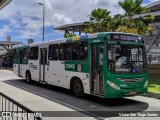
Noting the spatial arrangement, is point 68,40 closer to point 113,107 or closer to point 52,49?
point 52,49

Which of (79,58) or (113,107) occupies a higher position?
(79,58)

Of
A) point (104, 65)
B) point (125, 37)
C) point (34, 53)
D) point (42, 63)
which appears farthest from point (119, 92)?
point (34, 53)

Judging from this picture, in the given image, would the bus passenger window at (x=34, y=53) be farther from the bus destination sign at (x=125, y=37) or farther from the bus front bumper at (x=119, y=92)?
the bus front bumper at (x=119, y=92)

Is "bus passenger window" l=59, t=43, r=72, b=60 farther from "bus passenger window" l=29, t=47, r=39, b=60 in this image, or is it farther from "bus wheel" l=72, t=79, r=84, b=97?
"bus passenger window" l=29, t=47, r=39, b=60

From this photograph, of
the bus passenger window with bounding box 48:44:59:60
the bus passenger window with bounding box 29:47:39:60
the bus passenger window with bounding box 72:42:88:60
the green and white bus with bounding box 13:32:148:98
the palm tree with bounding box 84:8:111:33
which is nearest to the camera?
the green and white bus with bounding box 13:32:148:98

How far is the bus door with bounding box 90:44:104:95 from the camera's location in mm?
11648

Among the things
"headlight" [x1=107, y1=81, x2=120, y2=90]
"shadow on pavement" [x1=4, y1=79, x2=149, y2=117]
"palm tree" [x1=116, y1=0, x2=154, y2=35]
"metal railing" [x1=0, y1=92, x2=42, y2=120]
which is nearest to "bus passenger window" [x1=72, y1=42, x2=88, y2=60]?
"shadow on pavement" [x1=4, y1=79, x2=149, y2=117]

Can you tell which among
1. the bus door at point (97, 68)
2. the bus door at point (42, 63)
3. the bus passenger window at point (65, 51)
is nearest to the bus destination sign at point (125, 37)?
the bus door at point (97, 68)

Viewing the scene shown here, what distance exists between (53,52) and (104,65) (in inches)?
211

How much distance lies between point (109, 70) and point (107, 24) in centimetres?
1941

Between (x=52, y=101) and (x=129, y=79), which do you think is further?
(x=52, y=101)

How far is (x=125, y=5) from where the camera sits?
27000 mm

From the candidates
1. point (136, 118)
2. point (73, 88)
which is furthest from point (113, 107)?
point (73, 88)

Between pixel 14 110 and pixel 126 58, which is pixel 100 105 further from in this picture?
pixel 14 110
